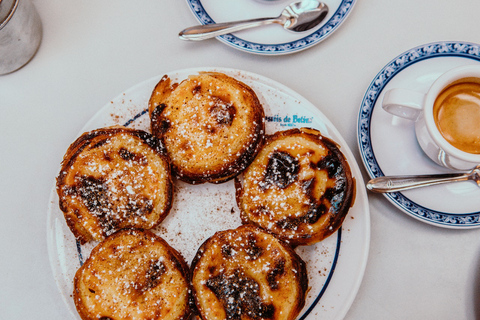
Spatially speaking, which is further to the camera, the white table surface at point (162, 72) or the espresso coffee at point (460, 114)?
the white table surface at point (162, 72)

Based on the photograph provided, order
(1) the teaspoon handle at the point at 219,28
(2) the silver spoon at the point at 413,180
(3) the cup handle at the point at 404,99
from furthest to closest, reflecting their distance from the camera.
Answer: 1. (1) the teaspoon handle at the point at 219,28
2. (2) the silver spoon at the point at 413,180
3. (3) the cup handle at the point at 404,99

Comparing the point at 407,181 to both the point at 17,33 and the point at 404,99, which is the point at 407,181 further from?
the point at 17,33

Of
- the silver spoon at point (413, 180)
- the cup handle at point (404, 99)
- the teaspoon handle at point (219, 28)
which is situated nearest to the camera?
the cup handle at point (404, 99)

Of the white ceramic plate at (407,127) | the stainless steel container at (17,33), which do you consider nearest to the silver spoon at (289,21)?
the white ceramic plate at (407,127)

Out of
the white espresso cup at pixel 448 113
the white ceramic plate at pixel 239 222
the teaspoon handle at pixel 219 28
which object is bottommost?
the white ceramic plate at pixel 239 222

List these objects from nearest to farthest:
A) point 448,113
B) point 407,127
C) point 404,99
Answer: point 404,99, point 448,113, point 407,127

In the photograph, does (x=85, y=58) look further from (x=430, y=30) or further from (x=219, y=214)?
(x=430, y=30)

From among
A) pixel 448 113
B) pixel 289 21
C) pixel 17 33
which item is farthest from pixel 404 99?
pixel 17 33

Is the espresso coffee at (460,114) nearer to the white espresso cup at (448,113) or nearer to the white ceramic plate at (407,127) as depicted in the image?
the white espresso cup at (448,113)
